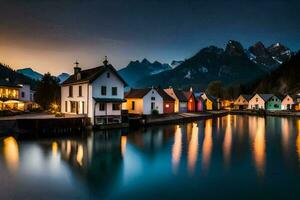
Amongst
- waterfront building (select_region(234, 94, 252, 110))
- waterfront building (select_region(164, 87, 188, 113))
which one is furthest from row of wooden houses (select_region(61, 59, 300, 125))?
waterfront building (select_region(234, 94, 252, 110))

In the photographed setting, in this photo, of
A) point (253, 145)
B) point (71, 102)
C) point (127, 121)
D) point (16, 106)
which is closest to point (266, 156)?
point (253, 145)

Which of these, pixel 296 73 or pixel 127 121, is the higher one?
pixel 296 73

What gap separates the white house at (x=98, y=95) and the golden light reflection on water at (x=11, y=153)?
12.2 meters

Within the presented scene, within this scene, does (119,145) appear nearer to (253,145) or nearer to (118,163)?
(118,163)

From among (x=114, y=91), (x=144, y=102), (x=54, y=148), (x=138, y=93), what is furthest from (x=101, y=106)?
(x=138, y=93)

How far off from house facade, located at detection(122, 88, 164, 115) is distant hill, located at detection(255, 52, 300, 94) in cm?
8250

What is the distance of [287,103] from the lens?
97062 millimetres

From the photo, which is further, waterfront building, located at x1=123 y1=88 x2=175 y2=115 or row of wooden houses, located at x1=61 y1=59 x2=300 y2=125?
waterfront building, located at x1=123 y1=88 x2=175 y2=115

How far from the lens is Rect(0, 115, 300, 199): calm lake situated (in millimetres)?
15234

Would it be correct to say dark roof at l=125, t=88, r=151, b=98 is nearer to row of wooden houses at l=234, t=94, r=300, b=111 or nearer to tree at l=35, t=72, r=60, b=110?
tree at l=35, t=72, r=60, b=110

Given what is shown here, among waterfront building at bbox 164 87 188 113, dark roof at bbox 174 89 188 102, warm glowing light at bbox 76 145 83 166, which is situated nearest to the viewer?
warm glowing light at bbox 76 145 83 166

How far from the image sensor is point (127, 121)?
44.9 meters

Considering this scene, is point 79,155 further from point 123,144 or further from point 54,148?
point 123,144

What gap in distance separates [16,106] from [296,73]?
129570 millimetres
